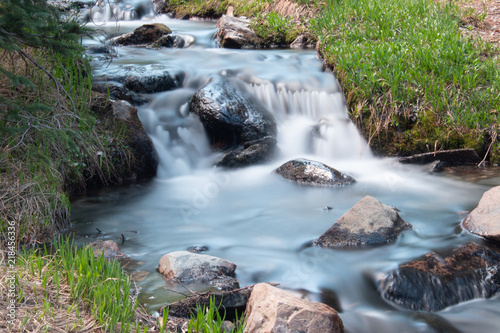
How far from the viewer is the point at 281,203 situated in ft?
18.2

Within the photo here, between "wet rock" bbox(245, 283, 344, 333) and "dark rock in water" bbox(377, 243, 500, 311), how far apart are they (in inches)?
33.4

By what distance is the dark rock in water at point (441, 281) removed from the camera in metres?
3.31

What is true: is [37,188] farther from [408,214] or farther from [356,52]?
[356,52]

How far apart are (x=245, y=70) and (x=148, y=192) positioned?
358cm

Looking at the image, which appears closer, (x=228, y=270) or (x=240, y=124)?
(x=228, y=270)

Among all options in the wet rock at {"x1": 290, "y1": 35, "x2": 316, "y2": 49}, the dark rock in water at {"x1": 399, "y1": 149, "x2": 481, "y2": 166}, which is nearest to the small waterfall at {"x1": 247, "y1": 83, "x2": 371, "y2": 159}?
the dark rock in water at {"x1": 399, "y1": 149, "x2": 481, "y2": 166}

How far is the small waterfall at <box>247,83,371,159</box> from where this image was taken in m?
7.16

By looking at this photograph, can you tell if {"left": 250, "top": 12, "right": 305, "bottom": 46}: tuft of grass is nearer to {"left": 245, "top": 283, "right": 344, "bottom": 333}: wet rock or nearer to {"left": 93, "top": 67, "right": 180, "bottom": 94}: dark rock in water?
{"left": 93, "top": 67, "right": 180, "bottom": 94}: dark rock in water

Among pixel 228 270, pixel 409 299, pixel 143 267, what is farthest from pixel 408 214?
pixel 143 267

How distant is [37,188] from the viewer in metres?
4.04

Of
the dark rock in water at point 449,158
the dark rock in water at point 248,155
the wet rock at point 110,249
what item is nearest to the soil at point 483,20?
the dark rock in water at point 449,158

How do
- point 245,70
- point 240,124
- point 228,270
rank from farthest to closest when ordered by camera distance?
point 245,70 → point 240,124 → point 228,270

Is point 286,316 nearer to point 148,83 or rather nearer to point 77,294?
point 77,294

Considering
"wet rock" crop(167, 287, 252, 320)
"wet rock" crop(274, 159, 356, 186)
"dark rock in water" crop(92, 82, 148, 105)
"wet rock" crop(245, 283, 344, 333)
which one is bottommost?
"wet rock" crop(274, 159, 356, 186)
